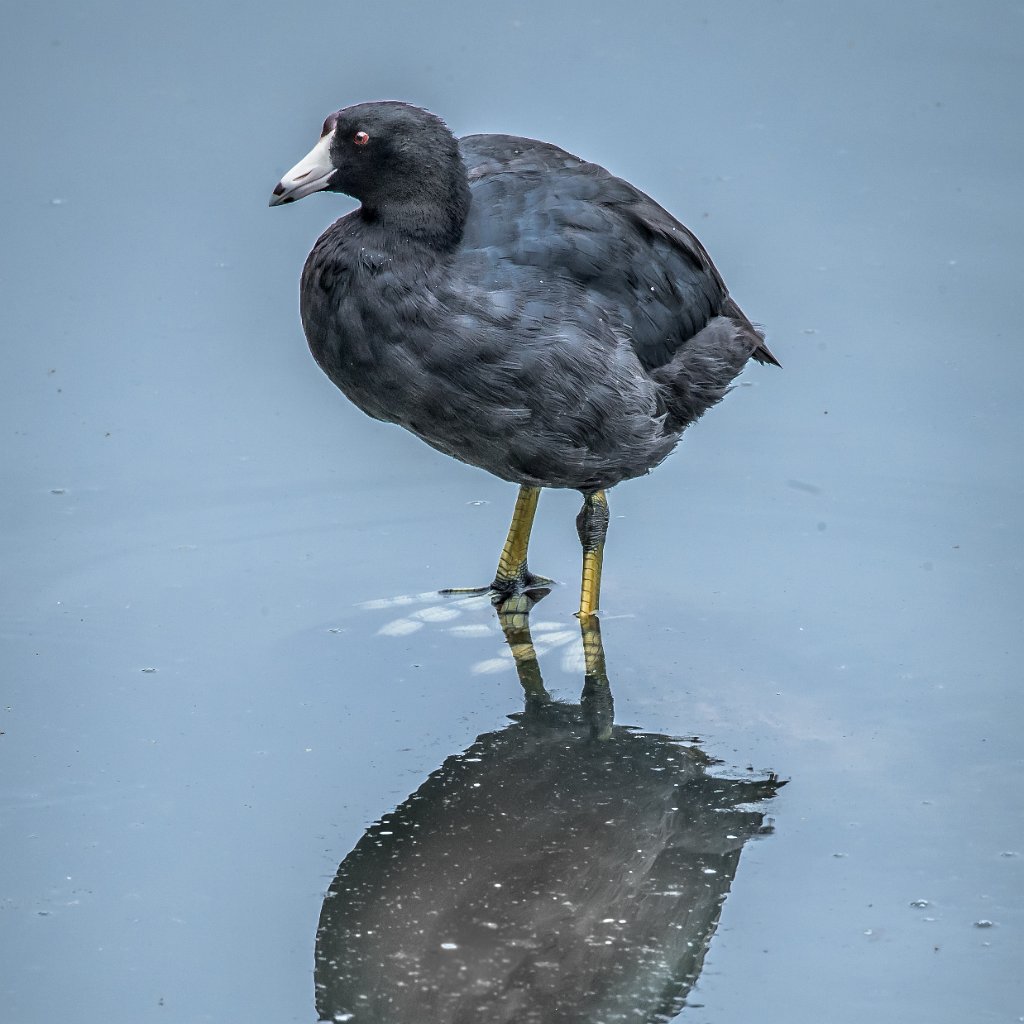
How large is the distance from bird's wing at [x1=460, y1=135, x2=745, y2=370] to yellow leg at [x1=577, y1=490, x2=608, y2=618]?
0.51 meters

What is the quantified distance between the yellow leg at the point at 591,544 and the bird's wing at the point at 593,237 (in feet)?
1.67

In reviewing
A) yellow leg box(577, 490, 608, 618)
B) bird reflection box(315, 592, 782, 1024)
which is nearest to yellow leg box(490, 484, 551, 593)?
yellow leg box(577, 490, 608, 618)

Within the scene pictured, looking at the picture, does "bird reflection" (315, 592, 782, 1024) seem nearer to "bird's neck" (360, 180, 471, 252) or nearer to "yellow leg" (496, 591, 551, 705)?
"yellow leg" (496, 591, 551, 705)

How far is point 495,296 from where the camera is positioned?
5148mm

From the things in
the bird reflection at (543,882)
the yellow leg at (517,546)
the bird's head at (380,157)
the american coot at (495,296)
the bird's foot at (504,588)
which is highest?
the bird's head at (380,157)

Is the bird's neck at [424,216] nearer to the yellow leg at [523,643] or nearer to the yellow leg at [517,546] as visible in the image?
the yellow leg at [517,546]

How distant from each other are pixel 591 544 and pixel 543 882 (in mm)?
1501

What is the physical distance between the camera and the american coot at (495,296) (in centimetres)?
509

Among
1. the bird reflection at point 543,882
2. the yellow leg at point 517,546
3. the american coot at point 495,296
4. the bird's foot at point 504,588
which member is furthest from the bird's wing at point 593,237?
the bird reflection at point 543,882

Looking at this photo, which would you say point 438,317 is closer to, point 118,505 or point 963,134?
point 118,505

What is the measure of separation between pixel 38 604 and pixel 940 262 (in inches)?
166

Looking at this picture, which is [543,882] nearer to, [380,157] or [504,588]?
[504,588]

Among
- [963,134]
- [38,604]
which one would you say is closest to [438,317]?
[38,604]

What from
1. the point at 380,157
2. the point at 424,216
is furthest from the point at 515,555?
the point at 380,157
